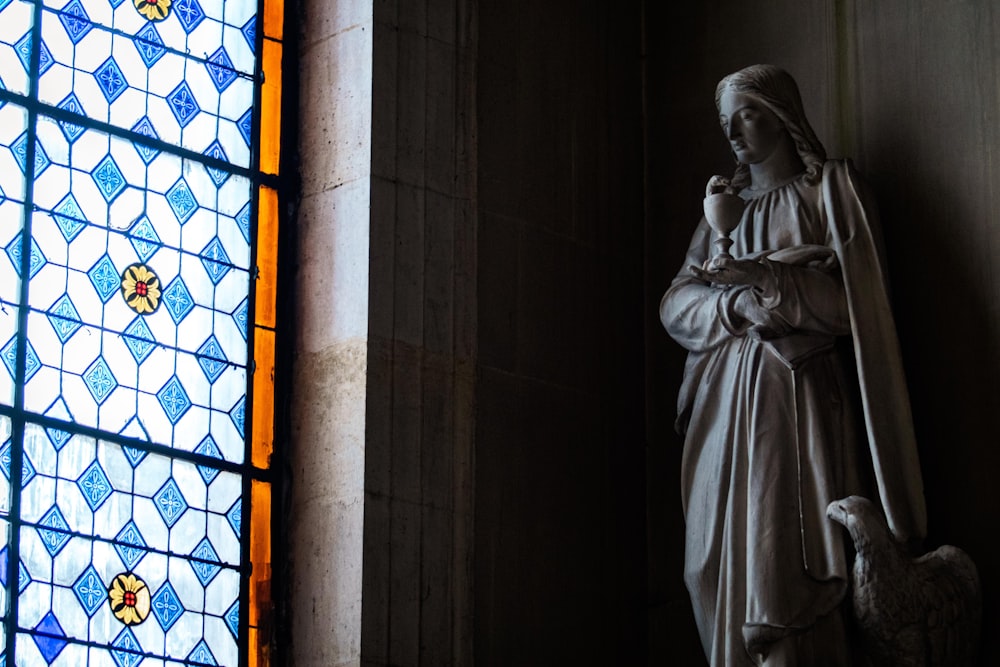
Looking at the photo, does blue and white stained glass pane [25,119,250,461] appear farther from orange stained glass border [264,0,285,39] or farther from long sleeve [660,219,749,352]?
long sleeve [660,219,749,352]

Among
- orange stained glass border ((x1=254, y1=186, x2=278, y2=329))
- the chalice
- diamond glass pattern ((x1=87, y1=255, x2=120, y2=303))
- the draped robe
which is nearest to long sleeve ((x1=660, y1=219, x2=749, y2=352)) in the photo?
the draped robe

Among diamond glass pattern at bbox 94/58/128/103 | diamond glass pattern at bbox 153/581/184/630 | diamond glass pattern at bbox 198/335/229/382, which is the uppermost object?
diamond glass pattern at bbox 94/58/128/103

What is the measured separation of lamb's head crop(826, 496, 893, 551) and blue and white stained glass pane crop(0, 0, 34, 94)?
2.59 metres

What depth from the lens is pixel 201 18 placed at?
23.2ft

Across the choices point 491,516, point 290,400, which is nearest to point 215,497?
point 290,400

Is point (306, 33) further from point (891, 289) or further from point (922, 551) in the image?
point (922, 551)

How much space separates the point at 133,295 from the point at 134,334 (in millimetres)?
117

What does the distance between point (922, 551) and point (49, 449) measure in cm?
246

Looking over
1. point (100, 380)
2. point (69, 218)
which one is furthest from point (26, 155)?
point (100, 380)

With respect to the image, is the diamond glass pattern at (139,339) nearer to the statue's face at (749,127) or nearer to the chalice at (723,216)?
the chalice at (723,216)

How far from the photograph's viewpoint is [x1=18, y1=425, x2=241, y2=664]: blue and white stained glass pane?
6.19 meters

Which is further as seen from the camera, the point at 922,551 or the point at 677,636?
the point at 677,636

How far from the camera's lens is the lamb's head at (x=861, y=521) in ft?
20.1

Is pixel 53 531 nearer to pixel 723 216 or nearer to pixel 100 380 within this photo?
pixel 100 380
